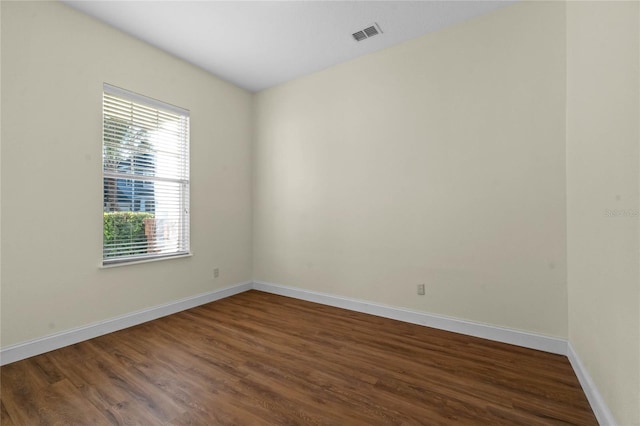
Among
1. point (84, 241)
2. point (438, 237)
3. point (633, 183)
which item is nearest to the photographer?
point (633, 183)

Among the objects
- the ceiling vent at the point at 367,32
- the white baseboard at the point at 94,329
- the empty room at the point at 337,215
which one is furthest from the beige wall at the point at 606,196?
the white baseboard at the point at 94,329

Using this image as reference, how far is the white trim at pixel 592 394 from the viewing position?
1.46 metres

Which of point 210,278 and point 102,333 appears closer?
point 102,333

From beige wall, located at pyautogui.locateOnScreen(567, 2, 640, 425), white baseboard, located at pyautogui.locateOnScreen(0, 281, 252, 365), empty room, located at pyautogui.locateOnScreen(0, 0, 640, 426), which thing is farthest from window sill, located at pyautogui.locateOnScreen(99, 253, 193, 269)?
beige wall, located at pyautogui.locateOnScreen(567, 2, 640, 425)

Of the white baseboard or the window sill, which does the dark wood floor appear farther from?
the window sill

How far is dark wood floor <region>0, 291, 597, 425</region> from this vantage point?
1.63 meters

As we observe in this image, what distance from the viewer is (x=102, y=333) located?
2.75m

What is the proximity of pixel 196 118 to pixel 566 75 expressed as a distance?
400 cm

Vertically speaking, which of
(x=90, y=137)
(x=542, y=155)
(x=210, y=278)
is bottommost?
(x=210, y=278)

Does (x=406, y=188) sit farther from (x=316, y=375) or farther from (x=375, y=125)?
(x=316, y=375)

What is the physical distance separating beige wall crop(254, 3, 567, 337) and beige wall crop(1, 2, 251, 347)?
180 cm

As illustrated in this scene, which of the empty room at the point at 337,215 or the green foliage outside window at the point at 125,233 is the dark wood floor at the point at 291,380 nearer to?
the empty room at the point at 337,215

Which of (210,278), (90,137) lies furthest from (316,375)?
(90,137)

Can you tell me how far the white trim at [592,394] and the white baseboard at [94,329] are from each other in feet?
12.6
